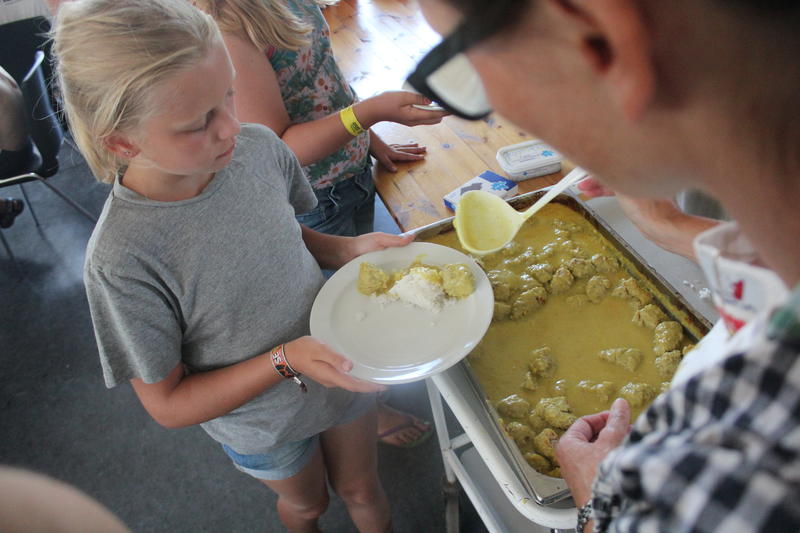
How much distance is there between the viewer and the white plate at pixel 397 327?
110 centimetres

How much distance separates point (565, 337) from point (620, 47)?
36.3 inches

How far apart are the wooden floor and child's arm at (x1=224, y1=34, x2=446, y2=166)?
15cm

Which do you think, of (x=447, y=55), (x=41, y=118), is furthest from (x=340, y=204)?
(x=41, y=118)

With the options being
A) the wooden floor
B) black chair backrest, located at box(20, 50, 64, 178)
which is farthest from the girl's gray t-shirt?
black chair backrest, located at box(20, 50, 64, 178)

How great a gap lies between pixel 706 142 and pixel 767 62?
6 cm

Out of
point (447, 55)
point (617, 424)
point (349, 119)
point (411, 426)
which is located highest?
point (447, 55)

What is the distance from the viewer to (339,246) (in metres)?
1.42

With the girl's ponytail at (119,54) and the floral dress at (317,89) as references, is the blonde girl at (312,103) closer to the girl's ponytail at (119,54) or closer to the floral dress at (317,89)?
the floral dress at (317,89)

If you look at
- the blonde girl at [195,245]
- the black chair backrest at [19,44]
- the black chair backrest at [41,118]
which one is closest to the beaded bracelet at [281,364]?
the blonde girl at [195,245]

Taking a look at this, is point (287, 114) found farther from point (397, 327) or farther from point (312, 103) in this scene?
point (397, 327)

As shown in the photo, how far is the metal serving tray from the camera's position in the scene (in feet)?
3.09

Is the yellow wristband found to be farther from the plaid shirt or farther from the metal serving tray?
the plaid shirt

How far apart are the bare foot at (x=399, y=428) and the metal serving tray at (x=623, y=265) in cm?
93

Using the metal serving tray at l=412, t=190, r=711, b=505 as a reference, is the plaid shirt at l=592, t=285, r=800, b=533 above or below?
above
